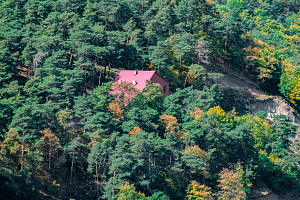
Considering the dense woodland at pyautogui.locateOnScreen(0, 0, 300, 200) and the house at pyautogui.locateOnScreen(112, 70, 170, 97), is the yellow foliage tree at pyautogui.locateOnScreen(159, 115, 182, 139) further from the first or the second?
the house at pyautogui.locateOnScreen(112, 70, 170, 97)

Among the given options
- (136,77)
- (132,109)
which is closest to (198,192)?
(132,109)

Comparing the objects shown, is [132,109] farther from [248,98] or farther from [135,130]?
[248,98]

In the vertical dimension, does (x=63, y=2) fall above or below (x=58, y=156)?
above

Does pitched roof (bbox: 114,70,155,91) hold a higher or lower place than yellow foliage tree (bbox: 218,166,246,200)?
higher

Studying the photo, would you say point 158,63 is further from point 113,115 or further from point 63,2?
point 63,2

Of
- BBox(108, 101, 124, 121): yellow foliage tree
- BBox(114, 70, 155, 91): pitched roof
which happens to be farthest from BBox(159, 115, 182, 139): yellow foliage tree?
BBox(114, 70, 155, 91): pitched roof

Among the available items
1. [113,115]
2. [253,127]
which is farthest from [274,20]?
[113,115]
